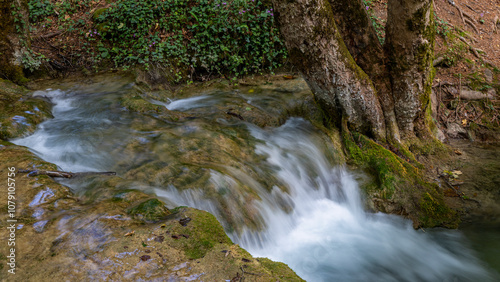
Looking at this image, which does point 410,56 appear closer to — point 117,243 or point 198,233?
point 198,233

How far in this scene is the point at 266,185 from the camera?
4590mm

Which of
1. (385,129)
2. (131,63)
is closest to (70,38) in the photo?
(131,63)

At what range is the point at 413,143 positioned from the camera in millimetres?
5812

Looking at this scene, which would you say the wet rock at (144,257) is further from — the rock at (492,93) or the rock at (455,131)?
the rock at (492,93)

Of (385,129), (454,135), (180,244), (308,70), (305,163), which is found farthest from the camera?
(454,135)

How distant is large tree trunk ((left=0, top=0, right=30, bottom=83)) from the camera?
6.80 m

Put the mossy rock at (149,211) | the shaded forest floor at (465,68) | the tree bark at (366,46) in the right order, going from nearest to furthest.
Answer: the mossy rock at (149,211) → the tree bark at (366,46) → the shaded forest floor at (465,68)

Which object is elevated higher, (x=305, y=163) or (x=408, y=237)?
(x=305, y=163)

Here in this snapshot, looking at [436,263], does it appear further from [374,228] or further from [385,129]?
[385,129]

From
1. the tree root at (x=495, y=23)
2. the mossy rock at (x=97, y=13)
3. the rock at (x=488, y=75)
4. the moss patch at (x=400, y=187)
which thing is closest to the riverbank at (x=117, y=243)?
the moss patch at (x=400, y=187)

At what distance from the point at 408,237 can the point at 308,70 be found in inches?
109

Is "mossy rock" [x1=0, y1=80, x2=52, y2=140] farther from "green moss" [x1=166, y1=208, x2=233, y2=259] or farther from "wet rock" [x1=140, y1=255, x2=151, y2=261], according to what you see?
"wet rock" [x1=140, y1=255, x2=151, y2=261]

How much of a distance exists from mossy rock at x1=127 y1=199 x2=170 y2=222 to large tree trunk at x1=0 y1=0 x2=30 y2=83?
5.90m

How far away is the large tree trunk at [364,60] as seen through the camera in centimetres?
458
